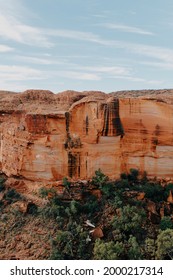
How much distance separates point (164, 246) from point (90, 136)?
804 centimetres

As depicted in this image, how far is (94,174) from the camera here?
21250 mm

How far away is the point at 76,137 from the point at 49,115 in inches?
88.1

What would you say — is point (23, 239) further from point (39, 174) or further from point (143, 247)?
point (143, 247)

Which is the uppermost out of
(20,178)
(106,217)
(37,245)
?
(20,178)

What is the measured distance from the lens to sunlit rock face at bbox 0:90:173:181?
65.8ft

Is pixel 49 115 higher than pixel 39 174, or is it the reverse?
pixel 49 115

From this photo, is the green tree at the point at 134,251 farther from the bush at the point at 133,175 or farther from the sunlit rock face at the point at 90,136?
the sunlit rock face at the point at 90,136

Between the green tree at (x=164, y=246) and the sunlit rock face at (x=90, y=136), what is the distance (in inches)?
207

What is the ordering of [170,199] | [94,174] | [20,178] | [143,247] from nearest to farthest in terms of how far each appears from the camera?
[143,247] < [170,199] < [94,174] < [20,178]

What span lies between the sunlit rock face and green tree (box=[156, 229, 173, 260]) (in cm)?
526

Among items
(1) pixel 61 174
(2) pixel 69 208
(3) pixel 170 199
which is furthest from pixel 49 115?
(3) pixel 170 199

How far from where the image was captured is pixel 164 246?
16.2 metres

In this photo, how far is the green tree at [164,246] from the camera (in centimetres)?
1616

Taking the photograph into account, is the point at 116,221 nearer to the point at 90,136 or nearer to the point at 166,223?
the point at 166,223
